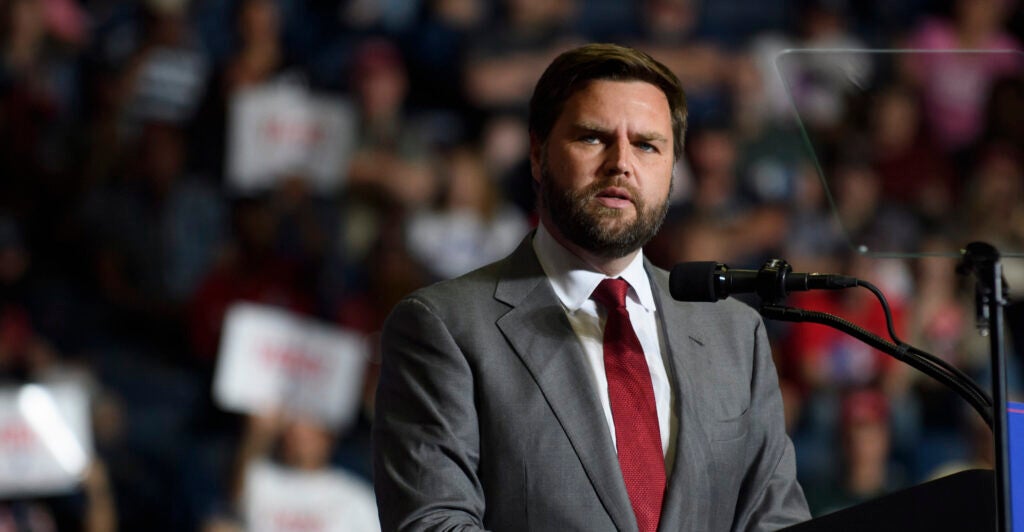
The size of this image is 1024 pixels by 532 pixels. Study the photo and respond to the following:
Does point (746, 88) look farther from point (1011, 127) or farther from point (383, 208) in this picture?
point (1011, 127)

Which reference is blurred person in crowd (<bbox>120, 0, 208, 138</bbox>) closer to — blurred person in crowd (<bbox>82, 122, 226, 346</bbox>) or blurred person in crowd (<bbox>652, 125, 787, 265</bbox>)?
blurred person in crowd (<bbox>82, 122, 226, 346</bbox>)

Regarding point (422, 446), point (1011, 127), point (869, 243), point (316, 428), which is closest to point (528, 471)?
point (422, 446)

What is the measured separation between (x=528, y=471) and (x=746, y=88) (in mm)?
4003

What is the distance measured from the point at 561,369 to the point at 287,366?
10.6 feet

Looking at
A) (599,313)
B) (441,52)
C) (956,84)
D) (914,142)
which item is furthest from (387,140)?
(599,313)

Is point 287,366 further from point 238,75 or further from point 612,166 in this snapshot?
point 612,166

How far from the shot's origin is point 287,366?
4828 mm

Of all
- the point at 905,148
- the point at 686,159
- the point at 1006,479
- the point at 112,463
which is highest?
the point at 686,159

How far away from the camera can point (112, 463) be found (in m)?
4.72

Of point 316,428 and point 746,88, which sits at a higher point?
point 746,88

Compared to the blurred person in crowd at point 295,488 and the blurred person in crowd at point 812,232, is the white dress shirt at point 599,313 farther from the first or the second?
the blurred person in crowd at point 812,232

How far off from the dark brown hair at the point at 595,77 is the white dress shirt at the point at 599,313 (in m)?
0.15

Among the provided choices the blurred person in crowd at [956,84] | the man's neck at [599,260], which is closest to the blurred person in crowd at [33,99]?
the blurred person in crowd at [956,84]

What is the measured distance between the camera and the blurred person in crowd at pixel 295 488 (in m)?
4.55
